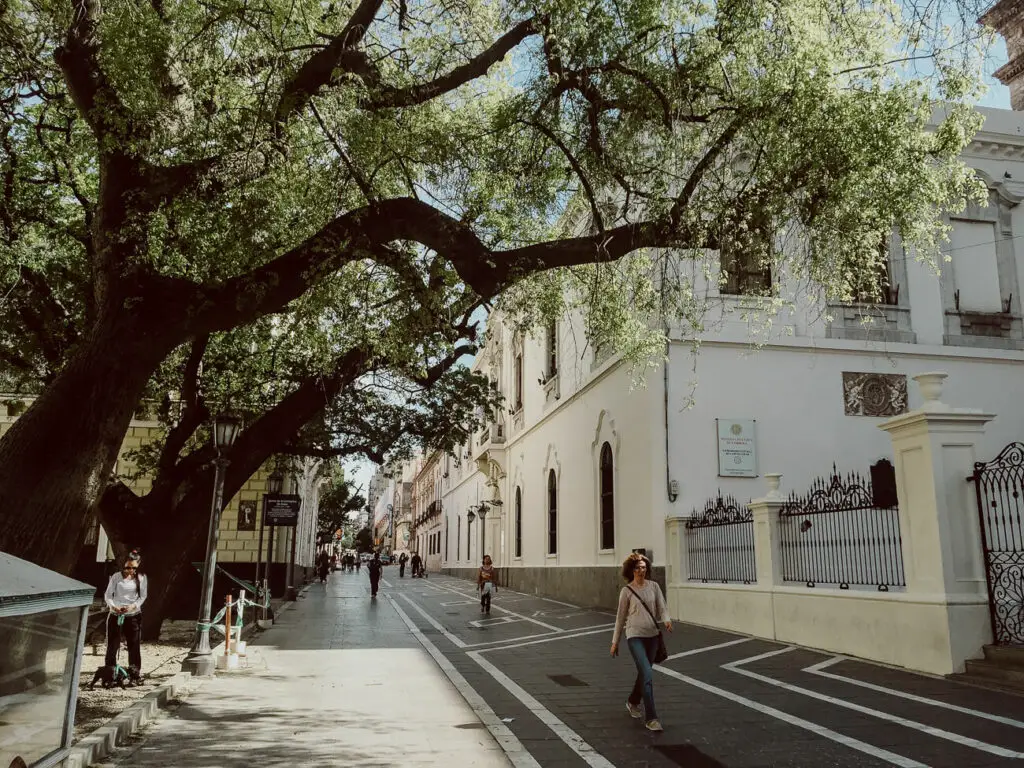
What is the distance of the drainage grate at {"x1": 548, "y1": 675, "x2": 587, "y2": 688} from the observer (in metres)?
9.16

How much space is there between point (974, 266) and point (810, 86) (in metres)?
13.8

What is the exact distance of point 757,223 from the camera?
923 cm

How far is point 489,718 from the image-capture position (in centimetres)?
729

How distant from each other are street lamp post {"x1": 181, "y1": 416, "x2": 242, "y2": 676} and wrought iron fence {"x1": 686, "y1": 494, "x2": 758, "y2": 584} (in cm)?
871

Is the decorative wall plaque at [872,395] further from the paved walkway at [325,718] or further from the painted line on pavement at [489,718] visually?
the paved walkway at [325,718]

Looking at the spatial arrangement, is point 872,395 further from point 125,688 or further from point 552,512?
point 125,688

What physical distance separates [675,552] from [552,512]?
1059 cm

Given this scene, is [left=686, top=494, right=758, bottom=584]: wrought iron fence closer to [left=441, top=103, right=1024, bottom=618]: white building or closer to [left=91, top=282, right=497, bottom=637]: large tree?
[left=441, top=103, right=1024, bottom=618]: white building

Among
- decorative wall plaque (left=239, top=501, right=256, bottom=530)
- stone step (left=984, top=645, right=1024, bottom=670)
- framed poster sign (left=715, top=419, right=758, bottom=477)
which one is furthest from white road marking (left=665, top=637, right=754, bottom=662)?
decorative wall plaque (left=239, top=501, right=256, bottom=530)

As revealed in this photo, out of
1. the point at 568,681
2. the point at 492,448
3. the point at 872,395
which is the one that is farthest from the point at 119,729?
the point at 492,448

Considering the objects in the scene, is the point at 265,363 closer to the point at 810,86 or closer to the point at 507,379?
the point at 810,86

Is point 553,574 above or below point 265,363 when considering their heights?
below

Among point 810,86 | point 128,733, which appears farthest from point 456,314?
point 128,733

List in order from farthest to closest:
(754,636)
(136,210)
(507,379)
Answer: (507,379) → (754,636) → (136,210)
